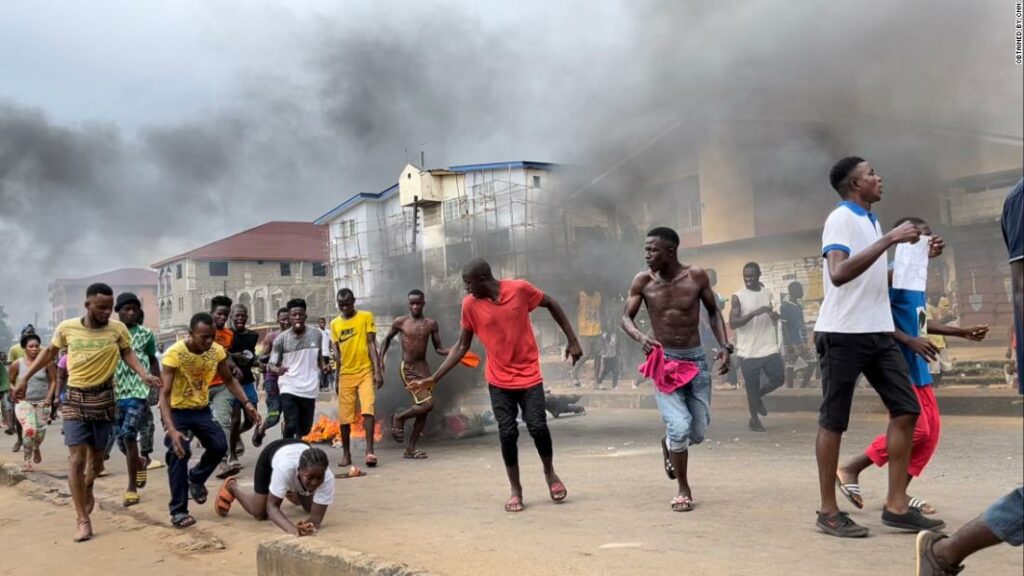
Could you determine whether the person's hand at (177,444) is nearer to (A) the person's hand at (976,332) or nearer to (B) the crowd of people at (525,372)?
(B) the crowd of people at (525,372)

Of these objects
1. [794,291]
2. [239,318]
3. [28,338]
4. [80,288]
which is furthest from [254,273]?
[239,318]

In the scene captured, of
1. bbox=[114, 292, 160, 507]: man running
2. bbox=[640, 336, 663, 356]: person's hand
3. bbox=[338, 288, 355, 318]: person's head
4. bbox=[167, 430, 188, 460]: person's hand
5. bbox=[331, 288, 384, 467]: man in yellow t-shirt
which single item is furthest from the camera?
bbox=[338, 288, 355, 318]: person's head

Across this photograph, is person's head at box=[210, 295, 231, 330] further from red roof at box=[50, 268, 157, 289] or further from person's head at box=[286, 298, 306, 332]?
red roof at box=[50, 268, 157, 289]

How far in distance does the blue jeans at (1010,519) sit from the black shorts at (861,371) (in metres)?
1.19

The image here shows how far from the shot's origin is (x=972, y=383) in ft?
33.7

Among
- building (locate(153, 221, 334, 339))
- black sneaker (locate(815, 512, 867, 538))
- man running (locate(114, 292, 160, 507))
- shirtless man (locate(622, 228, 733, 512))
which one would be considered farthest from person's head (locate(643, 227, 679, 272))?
building (locate(153, 221, 334, 339))

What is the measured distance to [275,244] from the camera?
29359 millimetres

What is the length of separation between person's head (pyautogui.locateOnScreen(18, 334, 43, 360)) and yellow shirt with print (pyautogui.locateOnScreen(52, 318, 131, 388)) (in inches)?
206

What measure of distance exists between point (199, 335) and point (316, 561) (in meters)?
2.25

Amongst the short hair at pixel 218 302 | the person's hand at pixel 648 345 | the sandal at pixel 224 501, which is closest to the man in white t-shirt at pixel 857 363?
the person's hand at pixel 648 345

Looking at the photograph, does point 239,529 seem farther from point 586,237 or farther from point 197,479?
point 586,237

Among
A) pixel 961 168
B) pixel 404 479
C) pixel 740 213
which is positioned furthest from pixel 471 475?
pixel 740 213

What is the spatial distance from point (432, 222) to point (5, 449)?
841cm

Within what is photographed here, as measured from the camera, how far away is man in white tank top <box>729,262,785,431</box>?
780 cm
